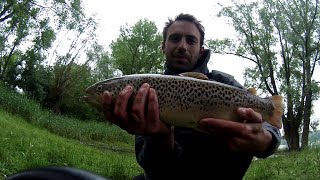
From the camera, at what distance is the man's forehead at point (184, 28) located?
10.4ft

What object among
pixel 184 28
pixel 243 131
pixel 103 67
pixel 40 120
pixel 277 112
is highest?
pixel 103 67

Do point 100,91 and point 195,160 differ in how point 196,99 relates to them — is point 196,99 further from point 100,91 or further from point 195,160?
point 100,91

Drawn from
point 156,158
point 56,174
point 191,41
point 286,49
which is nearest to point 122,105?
point 156,158

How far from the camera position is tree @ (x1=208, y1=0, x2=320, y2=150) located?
26.7 meters

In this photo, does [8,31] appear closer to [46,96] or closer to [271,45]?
[46,96]

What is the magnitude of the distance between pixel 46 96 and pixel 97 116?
11397mm

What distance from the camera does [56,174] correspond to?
939 millimetres

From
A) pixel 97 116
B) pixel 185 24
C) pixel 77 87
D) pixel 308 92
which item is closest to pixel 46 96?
pixel 77 87

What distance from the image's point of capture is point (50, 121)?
64.5 ft

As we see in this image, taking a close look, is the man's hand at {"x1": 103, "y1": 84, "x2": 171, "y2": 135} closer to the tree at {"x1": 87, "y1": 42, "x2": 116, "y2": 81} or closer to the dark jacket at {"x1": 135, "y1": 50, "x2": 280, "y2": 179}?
the dark jacket at {"x1": 135, "y1": 50, "x2": 280, "y2": 179}

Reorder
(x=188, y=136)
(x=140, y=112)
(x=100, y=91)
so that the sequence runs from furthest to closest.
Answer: (x=188, y=136) < (x=100, y=91) < (x=140, y=112)

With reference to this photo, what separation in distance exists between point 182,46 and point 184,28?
0.19 meters

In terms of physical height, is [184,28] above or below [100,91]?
above

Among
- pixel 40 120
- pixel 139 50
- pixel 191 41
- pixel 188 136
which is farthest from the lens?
pixel 139 50
